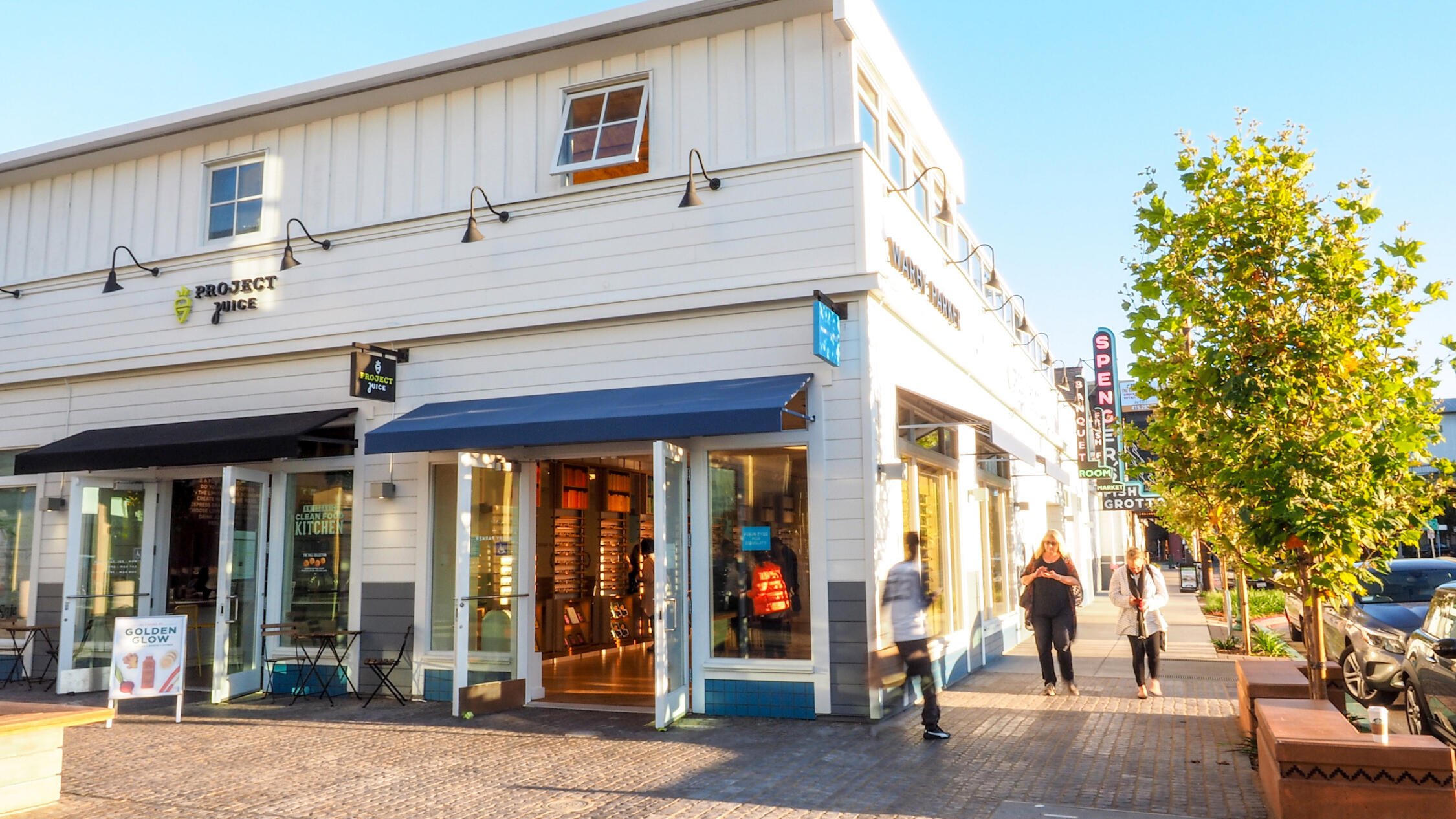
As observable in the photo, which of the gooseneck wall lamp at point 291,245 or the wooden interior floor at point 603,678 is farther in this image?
the gooseneck wall lamp at point 291,245

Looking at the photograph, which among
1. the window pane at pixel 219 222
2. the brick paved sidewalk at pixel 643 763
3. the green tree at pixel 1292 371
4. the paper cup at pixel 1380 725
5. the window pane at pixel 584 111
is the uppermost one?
the window pane at pixel 584 111

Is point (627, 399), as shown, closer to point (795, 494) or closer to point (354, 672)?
point (795, 494)

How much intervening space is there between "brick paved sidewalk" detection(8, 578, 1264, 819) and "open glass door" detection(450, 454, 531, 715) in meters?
0.52

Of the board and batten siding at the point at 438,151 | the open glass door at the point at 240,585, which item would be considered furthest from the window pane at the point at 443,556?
the board and batten siding at the point at 438,151

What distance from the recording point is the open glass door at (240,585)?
418 inches

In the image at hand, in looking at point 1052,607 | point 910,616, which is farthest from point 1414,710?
point 910,616

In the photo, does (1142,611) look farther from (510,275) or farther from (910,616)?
(510,275)

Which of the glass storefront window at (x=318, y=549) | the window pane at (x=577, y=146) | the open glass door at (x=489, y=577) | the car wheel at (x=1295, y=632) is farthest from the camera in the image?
the car wheel at (x=1295, y=632)

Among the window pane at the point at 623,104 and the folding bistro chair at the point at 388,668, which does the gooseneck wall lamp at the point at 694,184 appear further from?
the folding bistro chair at the point at 388,668

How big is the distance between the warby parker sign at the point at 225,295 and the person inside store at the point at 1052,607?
864 centimetres

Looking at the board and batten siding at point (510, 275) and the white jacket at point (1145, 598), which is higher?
the board and batten siding at point (510, 275)

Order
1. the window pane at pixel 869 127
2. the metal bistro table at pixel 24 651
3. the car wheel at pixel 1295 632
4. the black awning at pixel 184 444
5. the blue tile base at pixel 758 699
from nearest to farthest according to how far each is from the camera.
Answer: the blue tile base at pixel 758 699 → the window pane at pixel 869 127 → the black awning at pixel 184 444 → the metal bistro table at pixel 24 651 → the car wheel at pixel 1295 632

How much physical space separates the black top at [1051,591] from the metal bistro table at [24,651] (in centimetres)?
1089

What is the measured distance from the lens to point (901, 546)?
9.98 metres
